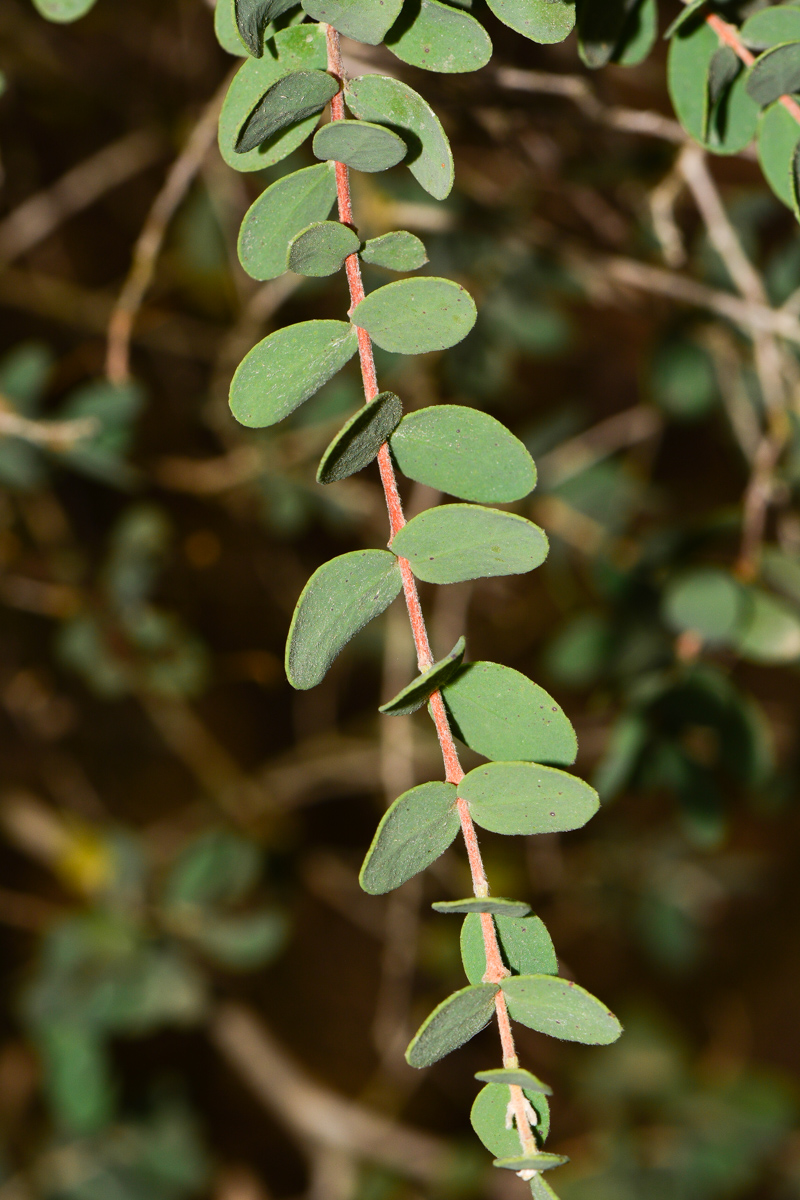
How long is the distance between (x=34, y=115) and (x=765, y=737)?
1284 millimetres

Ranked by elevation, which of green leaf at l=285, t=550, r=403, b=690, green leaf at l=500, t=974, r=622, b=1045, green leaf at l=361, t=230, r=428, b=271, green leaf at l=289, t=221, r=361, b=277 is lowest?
green leaf at l=500, t=974, r=622, b=1045

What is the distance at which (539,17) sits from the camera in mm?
402

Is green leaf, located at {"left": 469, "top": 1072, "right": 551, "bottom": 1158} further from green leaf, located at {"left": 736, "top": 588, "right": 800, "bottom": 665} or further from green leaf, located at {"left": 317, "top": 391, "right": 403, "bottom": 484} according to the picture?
green leaf, located at {"left": 736, "top": 588, "right": 800, "bottom": 665}

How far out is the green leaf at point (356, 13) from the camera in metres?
0.39

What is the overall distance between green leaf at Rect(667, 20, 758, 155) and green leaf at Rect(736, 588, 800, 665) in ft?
1.32

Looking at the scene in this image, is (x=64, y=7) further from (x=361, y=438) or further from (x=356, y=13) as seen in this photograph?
(x=361, y=438)

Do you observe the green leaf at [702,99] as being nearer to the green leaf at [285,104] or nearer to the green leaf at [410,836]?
the green leaf at [285,104]

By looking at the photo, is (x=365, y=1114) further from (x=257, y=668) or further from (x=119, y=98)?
(x=119, y=98)

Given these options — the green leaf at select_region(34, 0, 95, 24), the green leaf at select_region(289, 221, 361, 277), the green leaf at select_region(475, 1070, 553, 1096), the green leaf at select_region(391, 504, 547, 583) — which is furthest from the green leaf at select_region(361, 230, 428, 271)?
the green leaf at select_region(475, 1070, 553, 1096)

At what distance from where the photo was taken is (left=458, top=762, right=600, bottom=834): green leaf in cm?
40

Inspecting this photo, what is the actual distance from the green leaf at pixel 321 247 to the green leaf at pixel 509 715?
0.63 feet

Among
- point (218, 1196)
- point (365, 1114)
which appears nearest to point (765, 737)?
point (365, 1114)

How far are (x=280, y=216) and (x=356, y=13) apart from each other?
0.30 ft

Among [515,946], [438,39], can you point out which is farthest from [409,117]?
[515,946]
